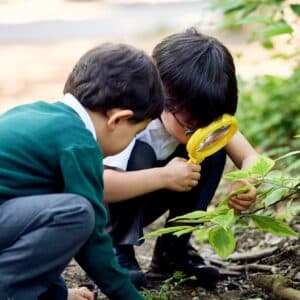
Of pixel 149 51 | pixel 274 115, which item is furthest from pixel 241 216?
pixel 149 51

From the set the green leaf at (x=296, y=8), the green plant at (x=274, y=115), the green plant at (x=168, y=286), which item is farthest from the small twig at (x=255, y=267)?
the green plant at (x=274, y=115)

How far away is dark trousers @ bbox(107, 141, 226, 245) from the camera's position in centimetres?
295

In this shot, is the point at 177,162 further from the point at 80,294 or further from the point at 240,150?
the point at 80,294

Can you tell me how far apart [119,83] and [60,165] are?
0.30 m

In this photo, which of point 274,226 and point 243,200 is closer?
point 274,226

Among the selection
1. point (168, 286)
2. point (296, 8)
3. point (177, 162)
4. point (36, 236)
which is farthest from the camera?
point (296, 8)

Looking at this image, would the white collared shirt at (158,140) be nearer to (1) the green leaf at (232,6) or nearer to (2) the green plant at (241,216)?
(2) the green plant at (241,216)

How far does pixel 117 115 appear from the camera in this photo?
247 cm

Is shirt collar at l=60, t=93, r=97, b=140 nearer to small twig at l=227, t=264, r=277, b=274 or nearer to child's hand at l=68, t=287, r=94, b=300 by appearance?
child's hand at l=68, t=287, r=94, b=300

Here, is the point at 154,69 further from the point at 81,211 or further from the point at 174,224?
the point at 174,224

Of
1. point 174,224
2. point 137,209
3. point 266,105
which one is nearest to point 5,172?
point 137,209

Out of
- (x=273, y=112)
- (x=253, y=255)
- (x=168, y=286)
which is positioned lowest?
(x=273, y=112)

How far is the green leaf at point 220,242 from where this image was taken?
8.14 feet

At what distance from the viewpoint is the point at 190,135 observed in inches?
113
